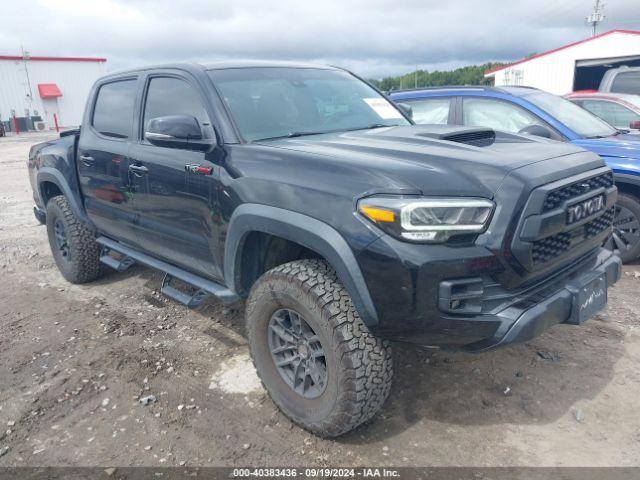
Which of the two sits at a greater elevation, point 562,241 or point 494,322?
point 562,241

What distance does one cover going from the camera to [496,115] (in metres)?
5.46

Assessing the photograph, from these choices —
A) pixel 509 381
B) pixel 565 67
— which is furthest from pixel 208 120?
pixel 565 67

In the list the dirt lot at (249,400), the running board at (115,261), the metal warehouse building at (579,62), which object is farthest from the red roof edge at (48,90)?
the dirt lot at (249,400)

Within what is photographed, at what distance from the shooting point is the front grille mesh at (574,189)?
95.0 inches

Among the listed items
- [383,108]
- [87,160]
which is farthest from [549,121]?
[87,160]

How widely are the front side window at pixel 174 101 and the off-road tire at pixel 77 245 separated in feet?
5.29

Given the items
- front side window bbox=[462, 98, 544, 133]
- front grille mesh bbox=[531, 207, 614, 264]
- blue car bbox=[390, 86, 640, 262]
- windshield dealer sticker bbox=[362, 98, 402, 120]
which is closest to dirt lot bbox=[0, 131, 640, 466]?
blue car bbox=[390, 86, 640, 262]

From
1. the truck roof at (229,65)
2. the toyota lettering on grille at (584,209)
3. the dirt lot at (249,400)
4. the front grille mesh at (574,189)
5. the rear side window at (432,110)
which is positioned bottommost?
the dirt lot at (249,400)

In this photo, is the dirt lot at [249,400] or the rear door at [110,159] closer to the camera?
the dirt lot at [249,400]

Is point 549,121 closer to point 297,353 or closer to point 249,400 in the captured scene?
point 297,353

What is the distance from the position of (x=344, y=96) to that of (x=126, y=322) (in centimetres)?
252

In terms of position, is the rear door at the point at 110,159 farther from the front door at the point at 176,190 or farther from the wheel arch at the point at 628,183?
the wheel arch at the point at 628,183

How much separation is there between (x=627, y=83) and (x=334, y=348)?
368 inches

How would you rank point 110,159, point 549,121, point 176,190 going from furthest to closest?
point 549,121 → point 110,159 → point 176,190
